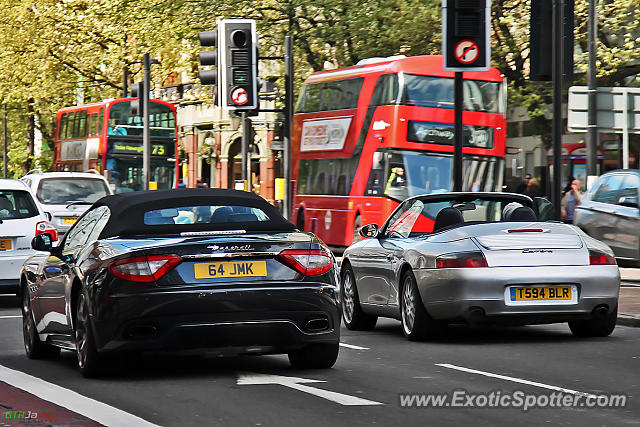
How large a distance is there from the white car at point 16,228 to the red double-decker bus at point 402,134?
471 inches

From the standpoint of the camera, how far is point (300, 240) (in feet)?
33.0

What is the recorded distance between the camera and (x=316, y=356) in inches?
414

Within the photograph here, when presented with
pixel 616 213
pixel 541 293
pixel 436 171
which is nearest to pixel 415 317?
pixel 541 293

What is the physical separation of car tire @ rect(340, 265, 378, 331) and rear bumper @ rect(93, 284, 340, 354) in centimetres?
481

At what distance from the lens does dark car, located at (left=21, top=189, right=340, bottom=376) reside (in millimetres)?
9672

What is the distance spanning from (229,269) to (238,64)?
45.9 feet

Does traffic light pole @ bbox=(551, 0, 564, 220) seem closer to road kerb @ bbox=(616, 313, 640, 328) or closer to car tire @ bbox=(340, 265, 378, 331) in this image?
road kerb @ bbox=(616, 313, 640, 328)

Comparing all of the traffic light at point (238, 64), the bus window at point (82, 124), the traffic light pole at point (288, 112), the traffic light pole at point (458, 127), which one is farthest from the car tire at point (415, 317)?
the bus window at point (82, 124)

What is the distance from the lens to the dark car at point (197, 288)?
9672mm

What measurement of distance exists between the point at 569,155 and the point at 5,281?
93.0 ft

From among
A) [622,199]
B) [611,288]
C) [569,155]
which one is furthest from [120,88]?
[611,288]

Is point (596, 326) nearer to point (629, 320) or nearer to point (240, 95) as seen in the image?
point (629, 320)

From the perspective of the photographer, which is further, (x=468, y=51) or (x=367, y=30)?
(x=367, y=30)

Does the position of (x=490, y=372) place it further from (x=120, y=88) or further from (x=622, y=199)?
(x=120, y=88)
